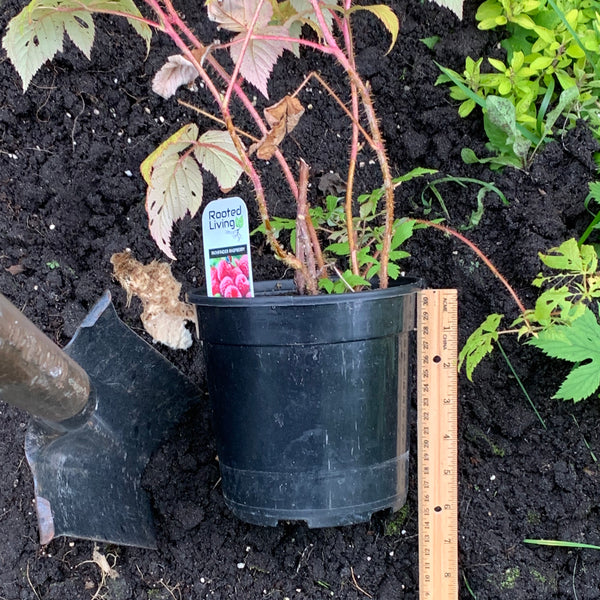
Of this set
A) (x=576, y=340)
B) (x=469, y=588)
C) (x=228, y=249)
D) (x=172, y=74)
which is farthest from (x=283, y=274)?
(x=469, y=588)

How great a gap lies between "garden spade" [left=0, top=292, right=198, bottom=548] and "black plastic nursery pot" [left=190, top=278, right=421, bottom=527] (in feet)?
0.94

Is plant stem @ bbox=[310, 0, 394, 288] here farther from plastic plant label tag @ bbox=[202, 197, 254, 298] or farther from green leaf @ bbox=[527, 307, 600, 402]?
green leaf @ bbox=[527, 307, 600, 402]

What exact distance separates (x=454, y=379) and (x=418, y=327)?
0.45 feet

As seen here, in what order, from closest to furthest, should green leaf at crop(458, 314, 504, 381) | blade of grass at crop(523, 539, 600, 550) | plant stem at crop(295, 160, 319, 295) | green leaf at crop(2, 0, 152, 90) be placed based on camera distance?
green leaf at crop(2, 0, 152, 90)
plant stem at crop(295, 160, 319, 295)
green leaf at crop(458, 314, 504, 381)
blade of grass at crop(523, 539, 600, 550)

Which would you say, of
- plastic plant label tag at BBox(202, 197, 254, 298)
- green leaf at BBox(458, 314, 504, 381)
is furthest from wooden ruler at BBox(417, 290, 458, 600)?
plastic plant label tag at BBox(202, 197, 254, 298)

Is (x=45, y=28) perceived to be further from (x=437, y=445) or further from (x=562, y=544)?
(x=562, y=544)

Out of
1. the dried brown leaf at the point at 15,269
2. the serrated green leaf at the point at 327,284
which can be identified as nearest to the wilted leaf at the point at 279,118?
the serrated green leaf at the point at 327,284

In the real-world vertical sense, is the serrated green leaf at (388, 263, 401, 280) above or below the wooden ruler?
above

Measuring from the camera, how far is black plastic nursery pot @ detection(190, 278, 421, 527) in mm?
1202

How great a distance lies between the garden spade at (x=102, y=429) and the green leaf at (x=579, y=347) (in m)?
0.88

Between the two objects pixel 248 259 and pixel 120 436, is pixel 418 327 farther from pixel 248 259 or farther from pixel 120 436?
pixel 120 436

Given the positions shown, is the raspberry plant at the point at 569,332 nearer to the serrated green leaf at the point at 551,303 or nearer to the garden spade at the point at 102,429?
the serrated green leaf at the point at 551,303

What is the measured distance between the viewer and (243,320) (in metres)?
1.22

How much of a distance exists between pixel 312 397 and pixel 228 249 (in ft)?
1.26
